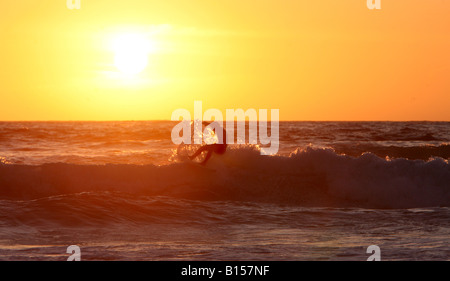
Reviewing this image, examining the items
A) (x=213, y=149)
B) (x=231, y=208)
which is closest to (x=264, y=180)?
(x=213, y=149)

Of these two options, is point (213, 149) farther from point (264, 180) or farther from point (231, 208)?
point (231, 208)

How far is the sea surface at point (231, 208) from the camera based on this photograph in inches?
382

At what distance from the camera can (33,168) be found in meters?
19.7

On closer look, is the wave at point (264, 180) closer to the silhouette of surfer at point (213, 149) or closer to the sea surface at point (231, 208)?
the sea surface at point (231, 208)

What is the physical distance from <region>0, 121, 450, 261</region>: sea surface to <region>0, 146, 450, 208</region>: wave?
35 mm

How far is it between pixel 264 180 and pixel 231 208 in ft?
14.8

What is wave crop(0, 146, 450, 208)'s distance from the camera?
17750 millimetres

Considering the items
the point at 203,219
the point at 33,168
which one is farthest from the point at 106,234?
the point at 33,168

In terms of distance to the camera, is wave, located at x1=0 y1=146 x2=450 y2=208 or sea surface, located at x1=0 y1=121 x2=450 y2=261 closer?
sea surface, located at x1=0 y1=121 x2=450 y2=261

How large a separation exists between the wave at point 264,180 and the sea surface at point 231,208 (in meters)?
0.03

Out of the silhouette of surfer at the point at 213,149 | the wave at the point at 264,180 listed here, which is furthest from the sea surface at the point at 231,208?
the silhouette of surfer at the point at 213,149

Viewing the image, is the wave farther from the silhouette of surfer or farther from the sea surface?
the silhouette of surfer

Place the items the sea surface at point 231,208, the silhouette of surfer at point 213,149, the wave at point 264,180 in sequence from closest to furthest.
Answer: the sea surface at point 231,208
the wave at point 264,180
the silhouette of surfer at point 213,149

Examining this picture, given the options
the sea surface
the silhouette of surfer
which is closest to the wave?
the sea surface
